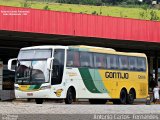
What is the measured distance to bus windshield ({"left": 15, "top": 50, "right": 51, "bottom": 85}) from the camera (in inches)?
1022

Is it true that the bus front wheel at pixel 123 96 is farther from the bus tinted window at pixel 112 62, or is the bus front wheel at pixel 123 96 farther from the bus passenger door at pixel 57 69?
the bus passenger door at pixel 57 69

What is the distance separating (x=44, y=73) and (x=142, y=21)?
14.7 metres

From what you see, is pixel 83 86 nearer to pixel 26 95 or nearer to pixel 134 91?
pixel 26 95

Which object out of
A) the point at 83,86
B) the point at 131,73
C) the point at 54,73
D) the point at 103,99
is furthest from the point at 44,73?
the point at 131,73

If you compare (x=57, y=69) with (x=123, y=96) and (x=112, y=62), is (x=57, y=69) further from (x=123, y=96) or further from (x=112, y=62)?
(x=123, y=96)

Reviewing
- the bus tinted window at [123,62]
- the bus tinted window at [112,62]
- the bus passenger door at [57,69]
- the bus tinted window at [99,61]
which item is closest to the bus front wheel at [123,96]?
the bus tinted window at [123,62]

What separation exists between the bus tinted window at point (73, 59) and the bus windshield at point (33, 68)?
115 cm

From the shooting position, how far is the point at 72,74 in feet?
87.9

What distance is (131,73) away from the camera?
32.0 metres

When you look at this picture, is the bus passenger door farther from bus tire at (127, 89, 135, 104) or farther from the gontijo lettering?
bus tire at (127, 89, 135, 104)

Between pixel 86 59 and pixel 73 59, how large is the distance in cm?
124

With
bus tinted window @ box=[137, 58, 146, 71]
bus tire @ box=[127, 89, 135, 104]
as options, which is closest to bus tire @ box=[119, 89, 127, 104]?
bus tire @ box=[127, 89, 135, 104]

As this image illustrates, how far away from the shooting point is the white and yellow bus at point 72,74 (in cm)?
2594

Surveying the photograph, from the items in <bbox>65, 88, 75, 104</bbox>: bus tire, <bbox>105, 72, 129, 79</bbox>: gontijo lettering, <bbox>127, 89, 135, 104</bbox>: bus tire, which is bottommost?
<bbox>127, 89, 135, 104</bbox>: bus tire
